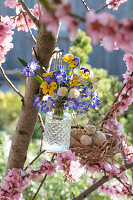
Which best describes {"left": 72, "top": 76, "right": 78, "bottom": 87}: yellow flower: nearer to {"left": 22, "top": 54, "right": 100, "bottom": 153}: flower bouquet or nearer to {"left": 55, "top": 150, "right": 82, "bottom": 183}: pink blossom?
{"left": 22, "top": 54, "right": 100, "bottom": 153}: flower bouquet

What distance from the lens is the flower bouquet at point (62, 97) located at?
0.77 meters

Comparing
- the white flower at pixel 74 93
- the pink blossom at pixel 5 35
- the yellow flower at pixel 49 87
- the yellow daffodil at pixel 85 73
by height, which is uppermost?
the pink blossom at pixel 5 35

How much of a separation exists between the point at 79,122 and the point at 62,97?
151cm

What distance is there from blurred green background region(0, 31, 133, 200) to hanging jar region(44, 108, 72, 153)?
0.07 meters

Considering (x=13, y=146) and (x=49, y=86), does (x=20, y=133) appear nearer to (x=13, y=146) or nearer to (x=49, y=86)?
(x=13, y=146)

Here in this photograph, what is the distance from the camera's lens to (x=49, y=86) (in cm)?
77

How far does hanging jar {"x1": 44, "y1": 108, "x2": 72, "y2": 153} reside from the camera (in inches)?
34.1

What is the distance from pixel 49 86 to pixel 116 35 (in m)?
0.47

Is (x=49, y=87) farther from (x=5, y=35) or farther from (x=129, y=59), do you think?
(x=129, y=59)

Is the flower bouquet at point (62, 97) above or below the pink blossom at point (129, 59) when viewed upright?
below

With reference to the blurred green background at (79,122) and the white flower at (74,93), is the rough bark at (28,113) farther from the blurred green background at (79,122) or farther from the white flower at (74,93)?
the white flower at (74,93)

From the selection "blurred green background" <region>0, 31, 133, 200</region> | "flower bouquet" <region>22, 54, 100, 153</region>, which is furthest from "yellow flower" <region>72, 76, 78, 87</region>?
"blurred green background" <region>0, 31, 133, 200</region>

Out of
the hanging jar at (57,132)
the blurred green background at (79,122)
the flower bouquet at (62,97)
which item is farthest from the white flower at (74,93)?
the blurred green background at (79,122)

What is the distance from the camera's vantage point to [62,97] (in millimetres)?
805
